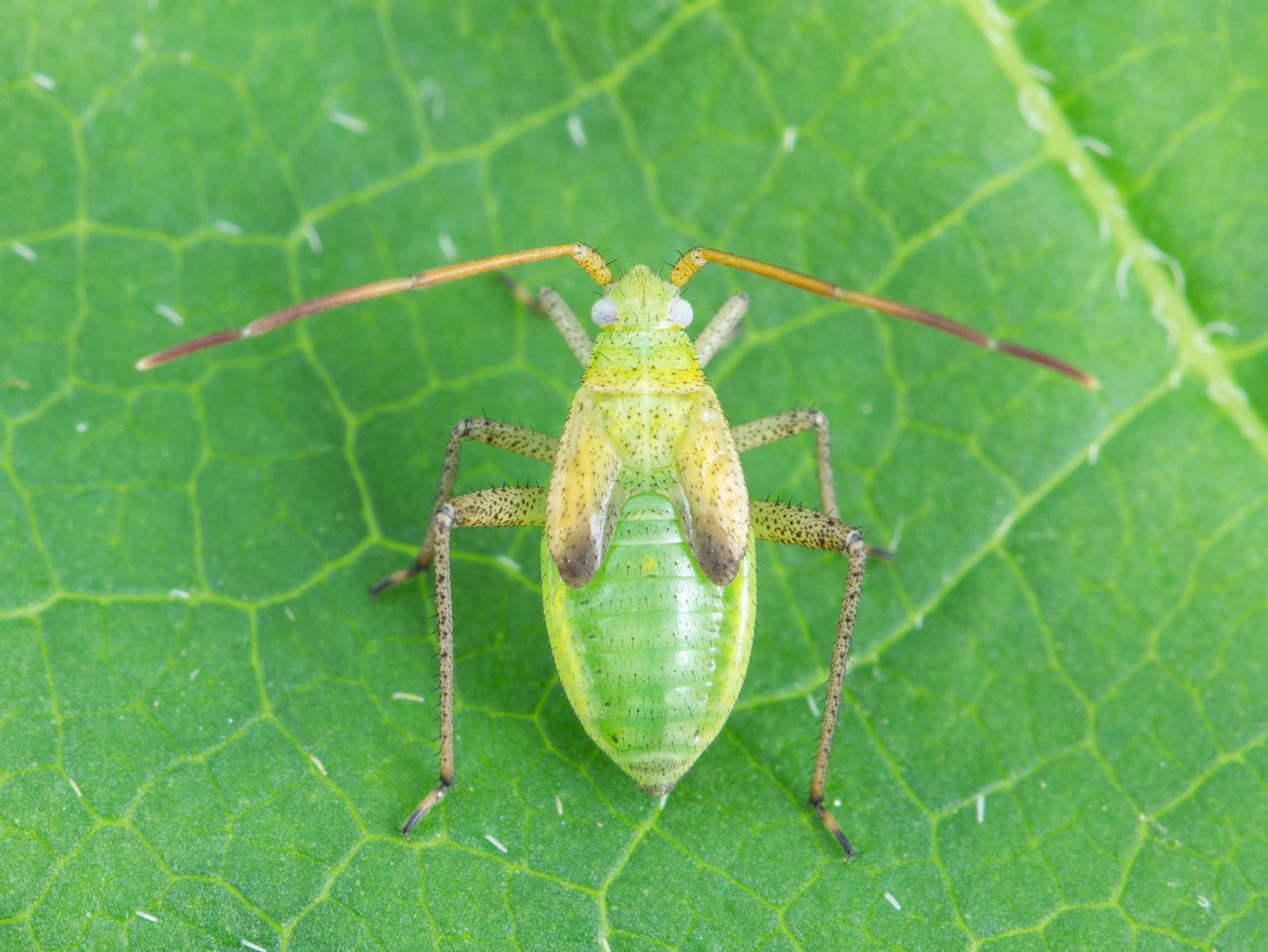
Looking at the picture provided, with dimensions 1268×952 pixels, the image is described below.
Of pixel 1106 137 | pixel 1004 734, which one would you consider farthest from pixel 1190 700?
pixel 1106 137

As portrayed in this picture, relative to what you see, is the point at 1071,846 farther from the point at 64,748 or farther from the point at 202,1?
the point at 202,1

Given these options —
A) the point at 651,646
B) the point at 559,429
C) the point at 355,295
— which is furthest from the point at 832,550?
the point at 355,295

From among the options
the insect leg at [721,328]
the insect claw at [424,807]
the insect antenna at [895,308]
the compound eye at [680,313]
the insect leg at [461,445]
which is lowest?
the insect claw at [424,807]

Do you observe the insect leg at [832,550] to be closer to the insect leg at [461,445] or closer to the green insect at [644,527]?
the green insect at [644,527]

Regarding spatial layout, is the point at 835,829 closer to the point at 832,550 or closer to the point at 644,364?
the point at 832,550

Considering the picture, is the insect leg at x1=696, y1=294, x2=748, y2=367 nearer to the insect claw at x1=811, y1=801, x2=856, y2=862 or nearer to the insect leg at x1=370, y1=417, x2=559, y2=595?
the insect leg at x1=370, y1=417, x2=559, y2=595

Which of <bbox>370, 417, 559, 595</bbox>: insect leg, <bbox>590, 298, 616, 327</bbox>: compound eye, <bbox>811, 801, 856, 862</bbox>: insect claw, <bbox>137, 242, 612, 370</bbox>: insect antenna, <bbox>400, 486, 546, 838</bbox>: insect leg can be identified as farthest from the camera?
<bbox>370, 417, 559, 595</bbox>: insect leg

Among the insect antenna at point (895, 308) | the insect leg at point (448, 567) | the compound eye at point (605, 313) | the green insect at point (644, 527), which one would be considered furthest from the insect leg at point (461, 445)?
the insect antenna at point (895, 308)

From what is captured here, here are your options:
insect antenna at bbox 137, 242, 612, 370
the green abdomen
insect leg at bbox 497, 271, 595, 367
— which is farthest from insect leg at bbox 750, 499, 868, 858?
insect antenna at bbox 137, 242, 612, 370
